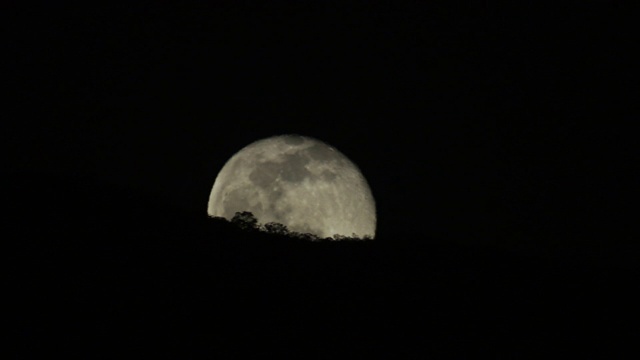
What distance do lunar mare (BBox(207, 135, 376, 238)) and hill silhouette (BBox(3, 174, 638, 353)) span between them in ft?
12.0

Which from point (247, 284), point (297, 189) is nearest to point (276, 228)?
point (297, 189)

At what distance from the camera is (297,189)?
2252 centimetres

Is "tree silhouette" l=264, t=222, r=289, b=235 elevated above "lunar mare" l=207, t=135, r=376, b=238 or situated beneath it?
situated beneath

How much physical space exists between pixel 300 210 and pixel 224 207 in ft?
11.6

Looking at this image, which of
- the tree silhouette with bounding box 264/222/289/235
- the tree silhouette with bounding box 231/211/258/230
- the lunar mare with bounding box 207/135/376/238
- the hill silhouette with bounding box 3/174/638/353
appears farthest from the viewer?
the lunar mare with bounding box 207/135/376/238

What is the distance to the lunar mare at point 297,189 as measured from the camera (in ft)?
72.9

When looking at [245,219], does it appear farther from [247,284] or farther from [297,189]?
[247,284]

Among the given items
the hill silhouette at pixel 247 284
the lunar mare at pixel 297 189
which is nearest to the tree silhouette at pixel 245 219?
the lunar mare at pixel 297 189

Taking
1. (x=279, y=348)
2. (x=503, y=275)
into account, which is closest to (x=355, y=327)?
(x=279, y=348)

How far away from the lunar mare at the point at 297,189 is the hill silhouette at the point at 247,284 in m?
3.66

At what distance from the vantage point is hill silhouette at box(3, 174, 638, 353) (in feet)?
Answer: 35.9

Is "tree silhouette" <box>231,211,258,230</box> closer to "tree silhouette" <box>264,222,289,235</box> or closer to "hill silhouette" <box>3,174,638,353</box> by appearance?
"tree silhouette" <box>264,222,289,235</box>

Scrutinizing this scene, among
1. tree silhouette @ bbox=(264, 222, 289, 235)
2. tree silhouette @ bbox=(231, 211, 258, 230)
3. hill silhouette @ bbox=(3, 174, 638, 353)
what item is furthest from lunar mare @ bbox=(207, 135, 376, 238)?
hill silhouette @ bbox=(3, 174, 638, 353)

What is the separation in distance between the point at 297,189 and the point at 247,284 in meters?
9.91
